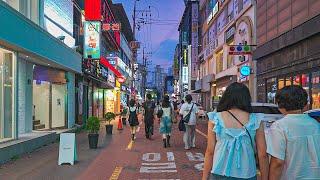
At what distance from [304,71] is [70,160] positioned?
10.9 meters

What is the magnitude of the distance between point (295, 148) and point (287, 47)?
19.1 metres

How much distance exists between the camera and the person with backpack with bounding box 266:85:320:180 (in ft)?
13.7

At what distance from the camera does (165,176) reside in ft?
36.5

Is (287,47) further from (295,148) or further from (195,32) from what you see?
(195,32)

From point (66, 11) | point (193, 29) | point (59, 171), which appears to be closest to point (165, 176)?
point (59, 171)

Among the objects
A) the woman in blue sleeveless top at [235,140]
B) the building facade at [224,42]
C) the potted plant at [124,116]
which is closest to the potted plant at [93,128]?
the woman in blue sleeveless top at [235,140]

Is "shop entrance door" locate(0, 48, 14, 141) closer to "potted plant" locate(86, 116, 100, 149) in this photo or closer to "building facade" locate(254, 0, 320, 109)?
"potted plant" locate(86, 116, 100, 149)

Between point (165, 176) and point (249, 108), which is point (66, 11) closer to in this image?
point (165, 176)

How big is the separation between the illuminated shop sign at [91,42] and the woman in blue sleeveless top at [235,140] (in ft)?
98.2

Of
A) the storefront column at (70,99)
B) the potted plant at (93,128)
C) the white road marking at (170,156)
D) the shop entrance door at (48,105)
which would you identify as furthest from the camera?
the storefront column at (70,99)

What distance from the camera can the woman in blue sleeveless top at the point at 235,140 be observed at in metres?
4.40

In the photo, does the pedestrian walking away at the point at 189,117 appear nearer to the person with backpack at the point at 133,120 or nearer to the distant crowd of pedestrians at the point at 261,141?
the person with backpack at the point at 133,120

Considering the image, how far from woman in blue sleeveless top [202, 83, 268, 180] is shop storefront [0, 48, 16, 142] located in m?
12.5

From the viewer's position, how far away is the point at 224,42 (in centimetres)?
4206
